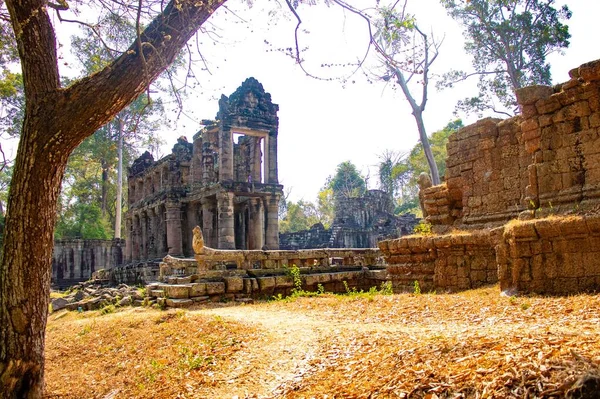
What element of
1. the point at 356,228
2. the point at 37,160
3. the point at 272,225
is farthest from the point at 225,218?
the point at 37,160

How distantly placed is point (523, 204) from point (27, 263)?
8.15 m

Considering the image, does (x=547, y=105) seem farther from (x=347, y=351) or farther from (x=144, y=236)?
(x=144, y=236)

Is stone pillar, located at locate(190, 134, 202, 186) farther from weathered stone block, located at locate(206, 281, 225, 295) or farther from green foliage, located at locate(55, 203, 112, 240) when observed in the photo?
weathered stone block, located at locate(206, 281, 225, 295)

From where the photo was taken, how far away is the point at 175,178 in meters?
27.9

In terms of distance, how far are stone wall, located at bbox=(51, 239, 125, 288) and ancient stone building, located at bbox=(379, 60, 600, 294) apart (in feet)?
96.5

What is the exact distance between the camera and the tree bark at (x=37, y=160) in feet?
16.6

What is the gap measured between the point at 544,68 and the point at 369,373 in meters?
23.0

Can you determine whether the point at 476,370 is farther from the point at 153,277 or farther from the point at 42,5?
the point at 153,277

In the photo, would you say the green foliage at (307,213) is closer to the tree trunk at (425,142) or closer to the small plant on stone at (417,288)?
the tree trunk at (425,142)

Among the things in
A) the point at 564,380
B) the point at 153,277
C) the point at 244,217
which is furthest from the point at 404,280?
the point at 244,217

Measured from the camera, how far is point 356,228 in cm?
3522

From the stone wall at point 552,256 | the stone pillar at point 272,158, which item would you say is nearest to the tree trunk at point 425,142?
the stone pillar at point 272,158

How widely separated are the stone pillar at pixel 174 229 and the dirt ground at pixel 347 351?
17055 millimetres

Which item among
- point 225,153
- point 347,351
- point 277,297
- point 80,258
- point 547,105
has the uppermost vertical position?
point 225,153
